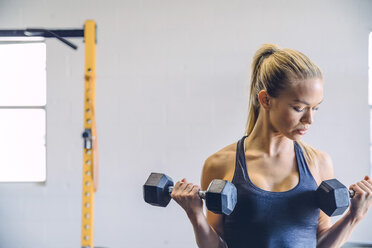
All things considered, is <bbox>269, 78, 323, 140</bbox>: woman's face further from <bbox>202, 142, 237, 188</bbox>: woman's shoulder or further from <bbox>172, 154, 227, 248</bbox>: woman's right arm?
<bbox>172, 154, 227, 248</bbox>: woman's right arm

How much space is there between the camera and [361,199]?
110 centimetres

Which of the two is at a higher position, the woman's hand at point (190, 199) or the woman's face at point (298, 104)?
A: the woman's face at point (298, 104)

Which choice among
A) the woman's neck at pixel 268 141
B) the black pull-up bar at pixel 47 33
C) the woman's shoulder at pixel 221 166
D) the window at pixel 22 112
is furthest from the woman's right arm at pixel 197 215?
the window at pixel 22 112

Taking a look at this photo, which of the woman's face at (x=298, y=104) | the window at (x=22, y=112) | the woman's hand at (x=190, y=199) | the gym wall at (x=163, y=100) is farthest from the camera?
the window at (x=22, y=112)

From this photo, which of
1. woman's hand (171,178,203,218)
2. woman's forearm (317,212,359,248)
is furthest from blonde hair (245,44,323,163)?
woman's hand (171,178,203,218)

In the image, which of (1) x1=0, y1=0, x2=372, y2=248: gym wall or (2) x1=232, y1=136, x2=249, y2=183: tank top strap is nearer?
(2) x1=232, y1=136, x2=249, y2=183: tank top strap

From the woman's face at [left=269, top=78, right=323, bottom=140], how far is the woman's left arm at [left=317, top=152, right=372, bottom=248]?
0.27m

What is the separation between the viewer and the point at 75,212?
2.60m

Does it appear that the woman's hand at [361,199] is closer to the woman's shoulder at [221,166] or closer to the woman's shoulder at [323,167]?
the woman's shoulder at [323,167]

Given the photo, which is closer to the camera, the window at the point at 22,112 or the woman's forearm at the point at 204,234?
the woman's forearm at the point at 204,234

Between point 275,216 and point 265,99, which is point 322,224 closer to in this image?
point 275,216

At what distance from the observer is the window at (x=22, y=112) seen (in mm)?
2721

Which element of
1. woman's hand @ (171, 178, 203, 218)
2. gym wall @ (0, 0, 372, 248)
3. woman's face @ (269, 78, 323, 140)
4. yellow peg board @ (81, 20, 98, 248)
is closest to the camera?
woman's face @ (269, 78, 323, 140)

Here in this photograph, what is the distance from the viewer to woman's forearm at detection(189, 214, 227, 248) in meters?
1.08
